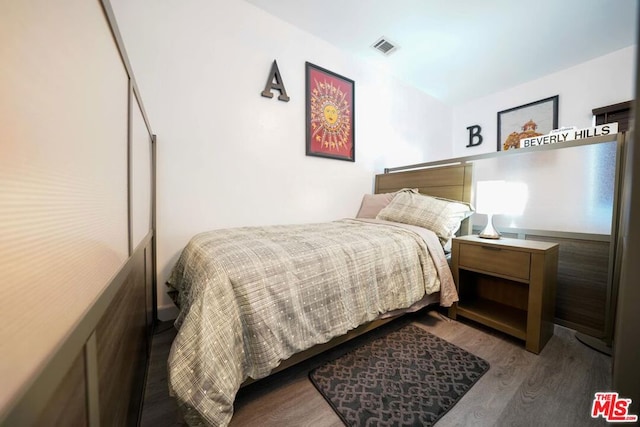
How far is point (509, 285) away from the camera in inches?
65.4

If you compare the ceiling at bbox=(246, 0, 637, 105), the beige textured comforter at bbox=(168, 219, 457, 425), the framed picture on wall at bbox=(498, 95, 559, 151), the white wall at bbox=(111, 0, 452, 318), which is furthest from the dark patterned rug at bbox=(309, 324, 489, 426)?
the framed picture on wall at bbox=(498, 95, 559, 151)

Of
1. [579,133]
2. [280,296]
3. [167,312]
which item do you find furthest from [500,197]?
[167,312]

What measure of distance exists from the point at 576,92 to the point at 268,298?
3.95 metres

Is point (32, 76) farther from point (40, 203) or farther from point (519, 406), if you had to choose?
point (519, 406)

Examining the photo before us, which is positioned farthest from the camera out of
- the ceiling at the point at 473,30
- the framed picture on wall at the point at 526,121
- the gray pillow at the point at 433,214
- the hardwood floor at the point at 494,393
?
the framed picture on wall at the point at 526,121

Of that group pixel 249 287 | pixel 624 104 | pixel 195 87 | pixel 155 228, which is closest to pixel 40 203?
pixel 249 287

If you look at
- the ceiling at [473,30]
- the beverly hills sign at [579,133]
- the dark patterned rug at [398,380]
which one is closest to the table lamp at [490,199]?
the beverly hills sign at [579,133]

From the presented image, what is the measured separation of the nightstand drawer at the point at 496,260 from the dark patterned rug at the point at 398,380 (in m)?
0.54

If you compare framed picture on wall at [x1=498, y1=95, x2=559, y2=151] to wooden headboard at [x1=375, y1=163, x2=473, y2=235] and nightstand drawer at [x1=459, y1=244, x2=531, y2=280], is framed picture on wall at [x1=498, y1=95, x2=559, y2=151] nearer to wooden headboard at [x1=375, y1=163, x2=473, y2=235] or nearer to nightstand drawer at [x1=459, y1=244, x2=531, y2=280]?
wooden headboard at [x1=375, y1=163, x2=473, y2=235]

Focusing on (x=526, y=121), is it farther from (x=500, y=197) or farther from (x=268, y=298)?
(x=268, y=298)

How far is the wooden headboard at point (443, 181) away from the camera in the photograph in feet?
6.42

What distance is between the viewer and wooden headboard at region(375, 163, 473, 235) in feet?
6.42

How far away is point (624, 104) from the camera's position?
7.49 ft

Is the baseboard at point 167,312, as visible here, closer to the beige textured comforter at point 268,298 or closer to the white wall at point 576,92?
the beige textured comforter at point 268,298
